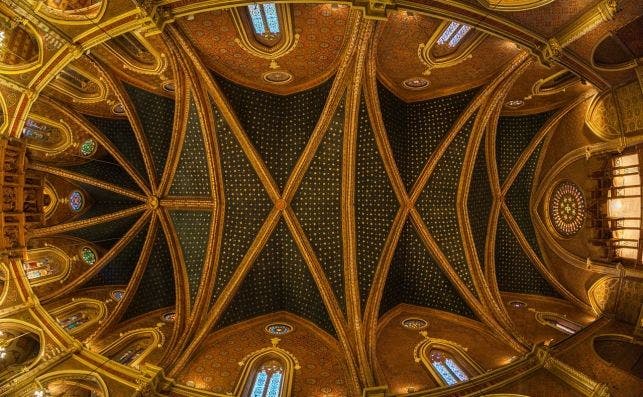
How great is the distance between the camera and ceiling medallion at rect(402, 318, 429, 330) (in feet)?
49.9

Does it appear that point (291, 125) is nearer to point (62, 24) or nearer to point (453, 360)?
point (62, 24)

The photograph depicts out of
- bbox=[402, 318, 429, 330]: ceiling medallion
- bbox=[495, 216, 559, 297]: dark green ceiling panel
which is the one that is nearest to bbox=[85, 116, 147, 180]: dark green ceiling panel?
bbox=[402, 318, 429, 330]: ceiling medallion

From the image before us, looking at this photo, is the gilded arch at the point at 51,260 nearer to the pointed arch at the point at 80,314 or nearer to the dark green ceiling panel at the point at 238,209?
the pointed arch at the point at 80,314

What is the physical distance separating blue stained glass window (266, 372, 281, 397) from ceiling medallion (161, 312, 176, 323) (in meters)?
4.84

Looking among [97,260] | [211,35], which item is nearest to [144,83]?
[211,35]

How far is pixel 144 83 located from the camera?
1470 cm

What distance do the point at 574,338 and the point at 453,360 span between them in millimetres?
3673

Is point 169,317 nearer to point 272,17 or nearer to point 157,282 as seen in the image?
point 157,282

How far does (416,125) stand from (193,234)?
33.0 feet

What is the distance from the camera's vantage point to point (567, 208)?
1507 cm

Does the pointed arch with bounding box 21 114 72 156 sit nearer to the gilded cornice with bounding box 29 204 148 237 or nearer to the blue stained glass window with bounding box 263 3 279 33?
the gilded cornice with bounding box 29 204 148 237

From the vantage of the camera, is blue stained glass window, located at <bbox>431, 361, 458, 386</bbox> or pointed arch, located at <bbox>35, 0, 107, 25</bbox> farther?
blue stained glass window, located at <bbox>431, 361, 458, 386</bbox>

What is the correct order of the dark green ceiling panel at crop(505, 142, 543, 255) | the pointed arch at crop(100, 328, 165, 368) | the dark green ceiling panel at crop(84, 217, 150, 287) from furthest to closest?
the dark green ceiling panel at crop(84, 217, 150, 287) → the dark green ceiling panel at crop(505, 142, 543, 255) → the pointed arch at crop(100, 328, 165, 368)

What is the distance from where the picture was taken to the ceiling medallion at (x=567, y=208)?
14.5m
